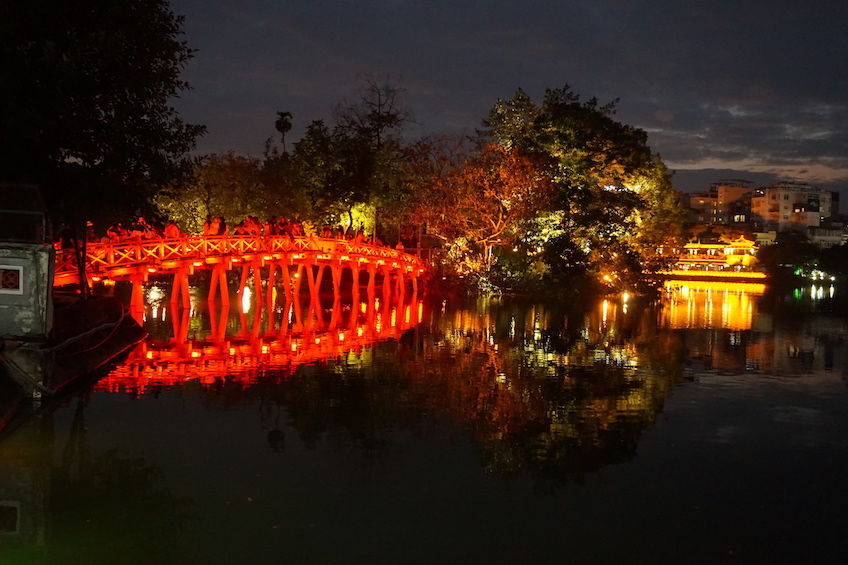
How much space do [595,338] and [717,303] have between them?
81.8 feet

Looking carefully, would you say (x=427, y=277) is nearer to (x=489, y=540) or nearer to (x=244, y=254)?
(x=244, y=254)

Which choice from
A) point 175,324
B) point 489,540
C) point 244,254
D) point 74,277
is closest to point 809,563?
point 489,540

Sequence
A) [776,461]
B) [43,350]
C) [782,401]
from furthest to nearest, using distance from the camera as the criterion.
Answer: [782,401]
[43,350]
[776,461]

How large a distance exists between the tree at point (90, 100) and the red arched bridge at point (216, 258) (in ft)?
14.2

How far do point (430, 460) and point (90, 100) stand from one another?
1069 centimetres

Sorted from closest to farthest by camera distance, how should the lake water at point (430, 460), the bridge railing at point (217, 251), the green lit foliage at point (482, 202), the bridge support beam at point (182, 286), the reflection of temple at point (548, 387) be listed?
the lake water at point (430, 460)
the reflection of temple at point (548, 387)
the bridge railing at point (217, 251)
the bridge support beam at point (182, 286)
the green lit foliage at point (482, 202)

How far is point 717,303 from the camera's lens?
46.7 metres

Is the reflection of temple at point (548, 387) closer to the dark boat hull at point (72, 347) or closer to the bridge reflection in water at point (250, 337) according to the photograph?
the bridge reflection in water at point (250, 337)

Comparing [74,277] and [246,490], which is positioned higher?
[74,277]

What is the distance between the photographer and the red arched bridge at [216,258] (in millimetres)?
22844

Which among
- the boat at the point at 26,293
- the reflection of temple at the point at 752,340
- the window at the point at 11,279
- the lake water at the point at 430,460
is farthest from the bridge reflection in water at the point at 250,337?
the reflection of temple at the point at 752,340

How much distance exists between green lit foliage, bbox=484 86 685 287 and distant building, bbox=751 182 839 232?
281ft

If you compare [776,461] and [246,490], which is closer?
[246,490]

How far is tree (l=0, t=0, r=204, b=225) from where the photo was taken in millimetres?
13398
